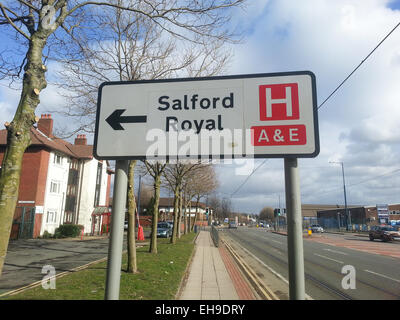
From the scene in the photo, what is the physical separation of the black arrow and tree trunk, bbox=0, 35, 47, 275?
192 centimetres

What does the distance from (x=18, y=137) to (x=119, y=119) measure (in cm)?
205

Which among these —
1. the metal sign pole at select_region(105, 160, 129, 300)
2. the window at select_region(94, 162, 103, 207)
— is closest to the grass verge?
the metal sign pole at select_region(105, 160, 129, 300)

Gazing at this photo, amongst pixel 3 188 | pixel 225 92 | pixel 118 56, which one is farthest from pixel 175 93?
pixel 118 56

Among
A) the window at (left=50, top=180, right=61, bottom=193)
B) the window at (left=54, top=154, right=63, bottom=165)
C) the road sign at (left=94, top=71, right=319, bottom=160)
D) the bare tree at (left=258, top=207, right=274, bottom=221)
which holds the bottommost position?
the bare tree at (left=258, top=207, right=274, bottom=221)

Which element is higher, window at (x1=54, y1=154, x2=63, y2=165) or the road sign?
window at (x1=54, y1=154, x2=63, y2=165)

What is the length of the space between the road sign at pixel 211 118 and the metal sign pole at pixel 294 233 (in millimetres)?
163

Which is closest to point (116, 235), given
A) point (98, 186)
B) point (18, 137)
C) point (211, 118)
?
point (211, 118)

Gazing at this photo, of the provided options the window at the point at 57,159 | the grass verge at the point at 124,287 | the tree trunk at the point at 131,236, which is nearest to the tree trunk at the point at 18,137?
the grass verge at the point at 124,287

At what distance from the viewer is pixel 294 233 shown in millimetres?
1550

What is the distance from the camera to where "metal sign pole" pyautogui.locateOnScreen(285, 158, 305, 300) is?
59.0 inches

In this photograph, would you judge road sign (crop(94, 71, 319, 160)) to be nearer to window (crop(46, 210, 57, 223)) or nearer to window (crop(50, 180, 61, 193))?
window (crop(46, 210, 57, 223))

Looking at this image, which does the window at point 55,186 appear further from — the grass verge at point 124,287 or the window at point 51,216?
the grass verge at point 124,287

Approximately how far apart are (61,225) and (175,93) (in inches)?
1129
